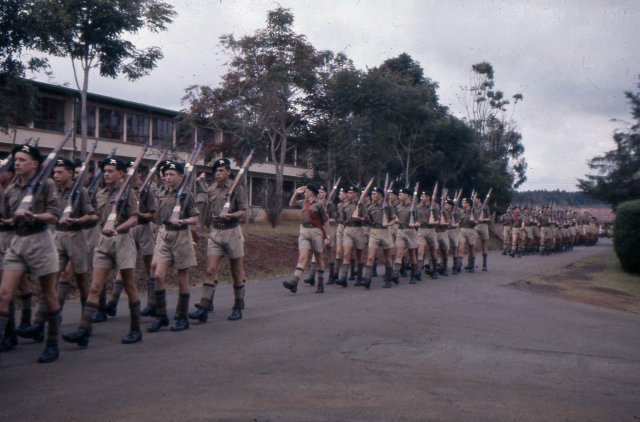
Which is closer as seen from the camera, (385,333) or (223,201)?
(385,333)

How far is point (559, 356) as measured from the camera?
26.5ft

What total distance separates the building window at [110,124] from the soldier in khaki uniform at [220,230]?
2987cm

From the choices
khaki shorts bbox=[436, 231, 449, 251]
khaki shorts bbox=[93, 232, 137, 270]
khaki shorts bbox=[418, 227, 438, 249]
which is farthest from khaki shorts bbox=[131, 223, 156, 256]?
khaki shorts bbox=[436, 231, 449, 251]

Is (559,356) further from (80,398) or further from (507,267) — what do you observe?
(507,267)

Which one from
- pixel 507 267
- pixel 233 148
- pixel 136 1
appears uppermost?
pixel 136 1

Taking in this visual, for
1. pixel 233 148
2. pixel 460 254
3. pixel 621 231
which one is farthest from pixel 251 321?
pixel 233 148

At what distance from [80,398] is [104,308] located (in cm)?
401

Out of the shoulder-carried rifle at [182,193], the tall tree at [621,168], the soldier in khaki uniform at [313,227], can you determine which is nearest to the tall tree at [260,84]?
the soldier in khaki uniform at [313,227]

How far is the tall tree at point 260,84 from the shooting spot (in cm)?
2438

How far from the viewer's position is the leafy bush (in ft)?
64.5

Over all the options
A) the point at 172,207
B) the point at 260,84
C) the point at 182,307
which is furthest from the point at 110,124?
the point at 182,307

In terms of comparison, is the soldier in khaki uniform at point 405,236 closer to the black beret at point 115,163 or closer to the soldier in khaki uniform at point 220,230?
the soldier in khaki uniform at point 220,230

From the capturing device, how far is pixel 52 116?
3494 centimetres

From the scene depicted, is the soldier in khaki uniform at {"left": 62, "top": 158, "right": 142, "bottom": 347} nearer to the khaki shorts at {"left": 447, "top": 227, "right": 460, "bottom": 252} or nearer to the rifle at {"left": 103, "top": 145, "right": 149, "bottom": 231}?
the rifle at {"left": 103, "top": 145, "right": 149, "bottom": 231}
